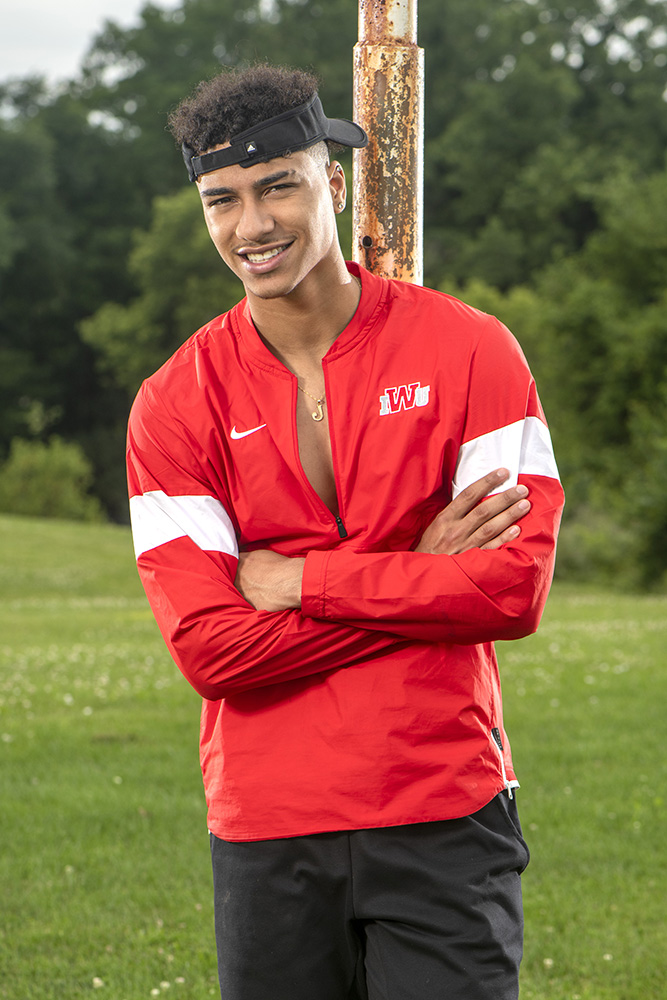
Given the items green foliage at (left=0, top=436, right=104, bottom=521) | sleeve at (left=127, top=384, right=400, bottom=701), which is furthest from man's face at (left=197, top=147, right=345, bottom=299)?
green foliage at (left=0, top=436, right=104, bottom=521)

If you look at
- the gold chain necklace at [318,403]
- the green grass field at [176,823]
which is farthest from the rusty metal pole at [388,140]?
the green grass field at [176,823]

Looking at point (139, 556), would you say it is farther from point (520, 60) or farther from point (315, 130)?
point (520, 60)

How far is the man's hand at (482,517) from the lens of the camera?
2701 millimetres

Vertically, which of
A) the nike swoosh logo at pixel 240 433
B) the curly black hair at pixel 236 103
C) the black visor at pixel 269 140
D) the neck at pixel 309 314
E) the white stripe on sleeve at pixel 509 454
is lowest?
the white stripe on sleeve at pixel 509 454

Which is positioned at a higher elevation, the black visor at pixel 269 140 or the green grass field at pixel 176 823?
the black visor at pixel 269 140

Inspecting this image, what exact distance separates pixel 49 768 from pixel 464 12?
7086 cm

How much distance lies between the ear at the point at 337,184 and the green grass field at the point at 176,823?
350 centimetres

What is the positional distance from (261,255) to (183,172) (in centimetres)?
6862

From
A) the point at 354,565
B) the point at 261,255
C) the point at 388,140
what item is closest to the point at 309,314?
the point at 261,255

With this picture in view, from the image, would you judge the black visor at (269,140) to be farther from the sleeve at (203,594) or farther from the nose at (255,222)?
the sleeve at (203,594)

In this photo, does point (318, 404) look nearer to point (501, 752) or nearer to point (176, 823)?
point (501, 752)

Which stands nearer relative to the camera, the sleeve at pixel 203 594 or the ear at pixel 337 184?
the sleeve at pixel 203 594

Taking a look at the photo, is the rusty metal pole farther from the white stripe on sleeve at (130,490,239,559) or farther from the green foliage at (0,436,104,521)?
the green foliage at (0,436,104,521)

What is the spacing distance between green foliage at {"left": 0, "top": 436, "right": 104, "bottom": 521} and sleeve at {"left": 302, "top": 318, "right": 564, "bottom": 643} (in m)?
43.5
